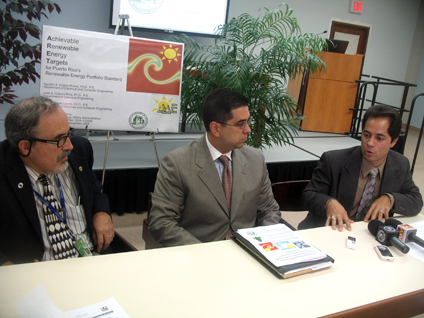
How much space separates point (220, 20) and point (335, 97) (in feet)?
7.42

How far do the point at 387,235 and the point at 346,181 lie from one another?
49cm

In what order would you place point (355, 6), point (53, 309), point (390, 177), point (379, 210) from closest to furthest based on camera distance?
1. point (53, 309)
2. point (379, 210)
3. point (390, 177)
4. point (355, 6)

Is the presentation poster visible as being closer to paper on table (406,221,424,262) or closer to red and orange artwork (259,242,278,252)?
red and orange artwork (259,242,278,252)

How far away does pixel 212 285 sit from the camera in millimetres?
1083

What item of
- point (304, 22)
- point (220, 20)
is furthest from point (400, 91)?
point (220, 20)

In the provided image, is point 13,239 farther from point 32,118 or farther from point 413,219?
point 413,219

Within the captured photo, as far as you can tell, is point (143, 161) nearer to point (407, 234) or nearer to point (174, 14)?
point (407, 234)

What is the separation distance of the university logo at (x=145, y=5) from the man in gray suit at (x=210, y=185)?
3791 mm

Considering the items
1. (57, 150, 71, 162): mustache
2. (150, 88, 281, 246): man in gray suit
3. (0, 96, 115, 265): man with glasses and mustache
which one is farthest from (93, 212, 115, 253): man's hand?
(57, 150, 71, 162): mustache

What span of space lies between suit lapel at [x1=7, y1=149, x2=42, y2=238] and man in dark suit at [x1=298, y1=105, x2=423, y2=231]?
1309 mm

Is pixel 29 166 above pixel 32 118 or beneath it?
beneath

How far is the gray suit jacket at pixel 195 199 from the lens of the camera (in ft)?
5.18

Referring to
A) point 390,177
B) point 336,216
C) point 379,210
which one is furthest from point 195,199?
point 390,177

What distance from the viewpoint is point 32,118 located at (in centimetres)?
134
